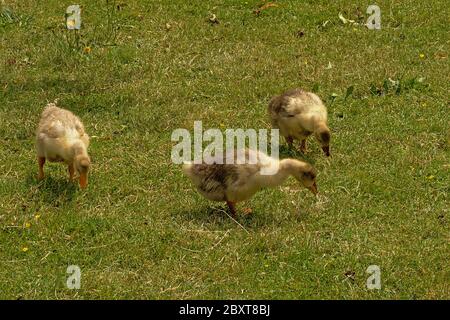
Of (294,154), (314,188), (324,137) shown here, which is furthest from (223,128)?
(314,188)

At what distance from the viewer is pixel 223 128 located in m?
10.5

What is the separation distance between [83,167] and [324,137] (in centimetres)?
266

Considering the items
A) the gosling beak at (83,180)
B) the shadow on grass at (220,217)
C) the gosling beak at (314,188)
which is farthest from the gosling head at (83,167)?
the gosling beak at (314,188)

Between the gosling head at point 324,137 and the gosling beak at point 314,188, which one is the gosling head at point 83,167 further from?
the gosling head at point 324,137

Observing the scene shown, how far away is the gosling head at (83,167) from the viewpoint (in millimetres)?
8594

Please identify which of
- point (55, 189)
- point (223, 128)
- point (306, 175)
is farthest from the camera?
point (223, 128)

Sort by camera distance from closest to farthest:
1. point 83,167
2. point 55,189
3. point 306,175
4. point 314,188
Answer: point 306,175 → point 314,188 → point 83,167 → point 55,189

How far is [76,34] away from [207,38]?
202 cm

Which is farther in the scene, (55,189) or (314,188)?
(55,189)

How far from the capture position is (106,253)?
25.5ft

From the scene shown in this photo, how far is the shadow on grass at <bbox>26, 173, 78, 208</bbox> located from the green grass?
21mm

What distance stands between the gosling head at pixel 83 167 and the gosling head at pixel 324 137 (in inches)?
101

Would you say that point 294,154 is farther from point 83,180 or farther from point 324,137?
point 83,180

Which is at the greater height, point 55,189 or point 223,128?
point 223,128
